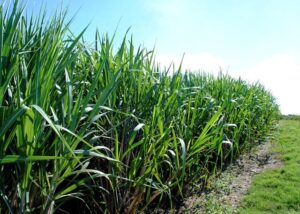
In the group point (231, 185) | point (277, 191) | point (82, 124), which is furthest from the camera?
point (231, 185)

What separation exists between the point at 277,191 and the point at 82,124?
2.91 meters

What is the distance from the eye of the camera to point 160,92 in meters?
2.77

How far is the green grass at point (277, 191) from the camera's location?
3.78m

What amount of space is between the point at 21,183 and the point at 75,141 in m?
0.30

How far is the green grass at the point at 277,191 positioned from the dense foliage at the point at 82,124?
0.65 m

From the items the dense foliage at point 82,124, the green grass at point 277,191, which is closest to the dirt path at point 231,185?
the green grass at point 277,191

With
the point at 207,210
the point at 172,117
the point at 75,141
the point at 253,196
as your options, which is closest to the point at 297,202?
the point at 253,196

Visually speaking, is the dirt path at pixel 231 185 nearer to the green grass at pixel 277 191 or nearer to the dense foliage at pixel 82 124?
the green grass at pixel 277 191

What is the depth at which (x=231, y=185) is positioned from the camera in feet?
14.5

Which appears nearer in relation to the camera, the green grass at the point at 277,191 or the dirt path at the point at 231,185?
the dirt path at the point at 231,185

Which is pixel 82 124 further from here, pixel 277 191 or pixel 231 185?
pixel 277 191

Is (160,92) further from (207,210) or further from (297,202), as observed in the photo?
(297,202)

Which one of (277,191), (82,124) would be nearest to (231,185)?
(277,191)

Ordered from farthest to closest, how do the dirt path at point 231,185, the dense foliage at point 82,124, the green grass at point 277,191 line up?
the green grass at point 277,191 → the dirt path at point 231,185 → the dense foliage at point 82,124
